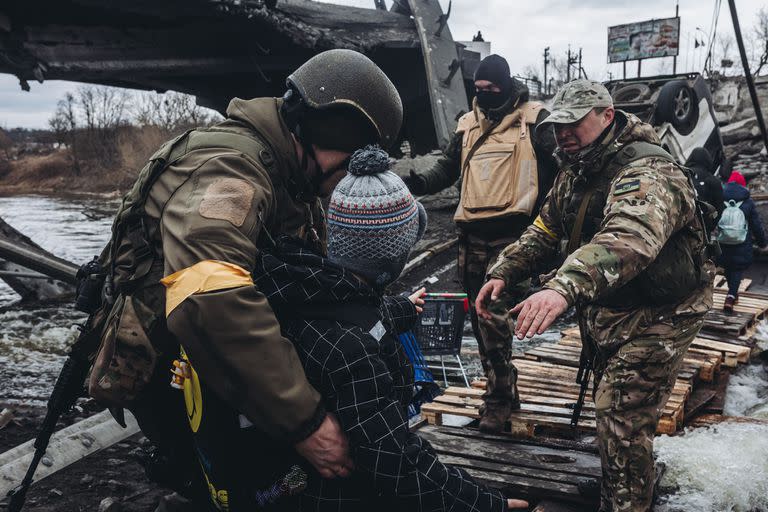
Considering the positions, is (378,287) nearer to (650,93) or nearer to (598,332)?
(598,332)

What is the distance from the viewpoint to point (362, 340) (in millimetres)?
1698

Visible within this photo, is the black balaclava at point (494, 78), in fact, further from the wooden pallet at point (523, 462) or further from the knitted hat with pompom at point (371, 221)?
the knitted hat with pompom at point (371, 221)

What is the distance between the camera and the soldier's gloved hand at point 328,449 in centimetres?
170

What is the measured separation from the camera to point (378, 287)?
191 cm

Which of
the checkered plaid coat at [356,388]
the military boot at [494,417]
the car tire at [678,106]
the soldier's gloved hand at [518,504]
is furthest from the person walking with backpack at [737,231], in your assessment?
the checkered plaid coat at [356,388]

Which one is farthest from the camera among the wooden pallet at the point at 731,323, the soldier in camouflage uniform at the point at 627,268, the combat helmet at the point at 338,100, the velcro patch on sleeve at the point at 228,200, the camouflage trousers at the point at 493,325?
the wooden pallet at the point at 731,323

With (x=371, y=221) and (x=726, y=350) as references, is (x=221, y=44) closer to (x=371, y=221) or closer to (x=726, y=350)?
(x=726, y=350)

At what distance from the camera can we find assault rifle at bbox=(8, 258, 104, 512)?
2.32 m

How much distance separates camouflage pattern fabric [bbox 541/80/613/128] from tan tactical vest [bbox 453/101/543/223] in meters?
1.06

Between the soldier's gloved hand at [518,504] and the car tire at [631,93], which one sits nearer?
the soldier's gloved hand at [518,504]

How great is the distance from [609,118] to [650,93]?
914 centimetres

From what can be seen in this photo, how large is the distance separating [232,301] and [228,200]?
35 cm

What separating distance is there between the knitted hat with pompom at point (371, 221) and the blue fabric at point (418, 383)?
0.47 metres

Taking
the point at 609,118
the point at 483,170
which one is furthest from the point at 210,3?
the point at 609,118
